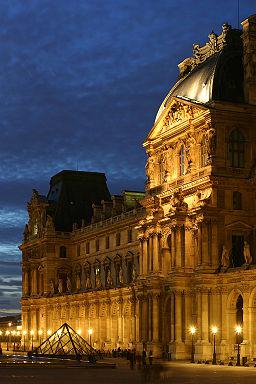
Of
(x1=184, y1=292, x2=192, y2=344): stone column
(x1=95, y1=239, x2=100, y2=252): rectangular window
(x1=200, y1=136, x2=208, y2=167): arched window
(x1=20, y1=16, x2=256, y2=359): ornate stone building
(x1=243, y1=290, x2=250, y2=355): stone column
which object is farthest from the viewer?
(x1=95, y1=239, x2=100, y2=252): rectangular window

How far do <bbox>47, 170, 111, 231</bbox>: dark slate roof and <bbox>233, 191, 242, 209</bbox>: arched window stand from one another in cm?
5023

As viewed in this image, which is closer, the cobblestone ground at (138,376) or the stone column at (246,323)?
the cobblestone ground at (138,376)

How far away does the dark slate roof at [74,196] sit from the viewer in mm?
136125

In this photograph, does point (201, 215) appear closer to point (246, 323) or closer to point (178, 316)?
point (178, 316)

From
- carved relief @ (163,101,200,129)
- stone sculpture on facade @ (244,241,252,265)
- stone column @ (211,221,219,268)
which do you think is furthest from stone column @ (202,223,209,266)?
carved relief @ (163,101,200,129)

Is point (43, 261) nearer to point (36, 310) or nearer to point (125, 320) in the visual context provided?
point (36, 310)

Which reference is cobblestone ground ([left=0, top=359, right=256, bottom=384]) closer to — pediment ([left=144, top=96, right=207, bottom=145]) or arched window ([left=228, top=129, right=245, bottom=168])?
arched window ([left=228, top=129, right=245, bottom=168])

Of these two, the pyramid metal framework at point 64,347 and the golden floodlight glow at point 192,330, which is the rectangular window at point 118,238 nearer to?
the pyramid metal framework at point 64,347

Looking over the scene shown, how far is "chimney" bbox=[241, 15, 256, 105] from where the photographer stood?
8719 cm

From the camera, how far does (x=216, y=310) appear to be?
8269 centimetres

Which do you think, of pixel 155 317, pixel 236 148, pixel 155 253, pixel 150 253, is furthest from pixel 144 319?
pixel 236 148

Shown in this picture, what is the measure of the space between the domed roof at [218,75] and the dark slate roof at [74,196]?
45531mm

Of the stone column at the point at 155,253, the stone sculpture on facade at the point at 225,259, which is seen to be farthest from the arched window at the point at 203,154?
the stone column at the point at 155,253

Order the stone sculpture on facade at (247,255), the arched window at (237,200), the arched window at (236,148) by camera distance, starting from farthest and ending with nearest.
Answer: the arched window at (236,148) → the arched window at (237,200) → the stone sculpture on facade at (247,255)
